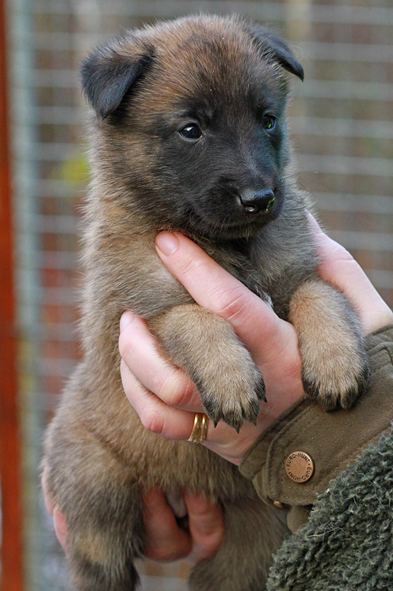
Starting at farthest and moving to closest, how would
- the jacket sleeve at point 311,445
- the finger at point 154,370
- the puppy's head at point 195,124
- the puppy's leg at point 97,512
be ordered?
1. the puppy's leg at point 97,512
2. the puppy's head at point 195,124
3. the finger at point 154,370
4. the jacket sleeve at point 311,445

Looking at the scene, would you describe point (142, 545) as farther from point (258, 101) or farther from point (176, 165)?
point (258, 101)

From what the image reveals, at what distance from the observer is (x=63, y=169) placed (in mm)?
5293

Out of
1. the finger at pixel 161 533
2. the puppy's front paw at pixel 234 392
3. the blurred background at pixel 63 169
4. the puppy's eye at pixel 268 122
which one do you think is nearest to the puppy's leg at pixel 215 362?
the puppy's front paw at pixel 234 392

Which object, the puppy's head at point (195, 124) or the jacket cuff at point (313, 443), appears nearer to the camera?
the jacket cuff at point (313, 443)

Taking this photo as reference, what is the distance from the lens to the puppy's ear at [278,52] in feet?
7.52

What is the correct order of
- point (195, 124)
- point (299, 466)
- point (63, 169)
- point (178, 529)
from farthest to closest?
point (63, 169), point (178, 529), point (195, 124), point (299, 466)

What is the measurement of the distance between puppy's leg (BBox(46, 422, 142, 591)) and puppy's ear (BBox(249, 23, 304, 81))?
1.59m

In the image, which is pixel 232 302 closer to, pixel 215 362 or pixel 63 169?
pixel 215 362

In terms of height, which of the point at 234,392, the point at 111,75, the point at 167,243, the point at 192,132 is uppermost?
the point at 111,75

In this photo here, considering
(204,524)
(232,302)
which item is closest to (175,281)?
(232,302)

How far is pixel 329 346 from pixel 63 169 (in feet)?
12.8

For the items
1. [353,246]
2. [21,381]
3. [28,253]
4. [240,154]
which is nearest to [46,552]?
[21,381]

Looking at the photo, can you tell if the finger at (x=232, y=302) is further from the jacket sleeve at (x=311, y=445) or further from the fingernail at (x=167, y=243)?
the jacket sleeve at (x=311, y=445)

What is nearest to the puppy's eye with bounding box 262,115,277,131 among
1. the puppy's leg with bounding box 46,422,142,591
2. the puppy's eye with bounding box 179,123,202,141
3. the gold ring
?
the puppy's eye with bounding box 179,123,202,141
